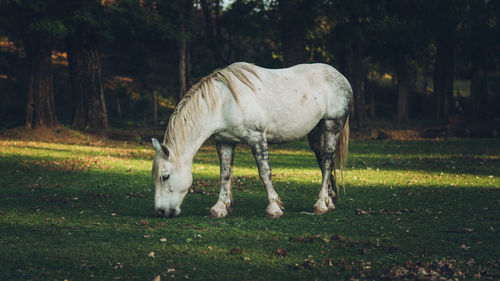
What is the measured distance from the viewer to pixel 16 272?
17.9 feet

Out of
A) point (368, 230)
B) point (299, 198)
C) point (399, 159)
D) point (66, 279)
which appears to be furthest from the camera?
point (399, 159)

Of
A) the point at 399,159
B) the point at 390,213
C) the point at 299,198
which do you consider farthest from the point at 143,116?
the point at 390,213

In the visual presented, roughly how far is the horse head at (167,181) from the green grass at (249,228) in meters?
0.21

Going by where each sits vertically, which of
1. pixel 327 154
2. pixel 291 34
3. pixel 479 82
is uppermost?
pixel 291 34

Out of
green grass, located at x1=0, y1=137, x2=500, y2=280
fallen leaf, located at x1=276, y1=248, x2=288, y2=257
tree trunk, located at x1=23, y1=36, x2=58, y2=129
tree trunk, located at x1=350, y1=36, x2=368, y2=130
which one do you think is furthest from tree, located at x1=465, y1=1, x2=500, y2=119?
fallen leaf, located at x1=276, y1=248, x2=288, y2=257

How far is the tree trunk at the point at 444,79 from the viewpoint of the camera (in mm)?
31519

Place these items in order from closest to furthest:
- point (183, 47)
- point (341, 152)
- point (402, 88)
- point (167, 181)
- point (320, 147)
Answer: point (167, 181) → point (320, 147) → point (341, 152) → point (183, 47) → point (402, 88)

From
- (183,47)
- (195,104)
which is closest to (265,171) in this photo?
(195,104)

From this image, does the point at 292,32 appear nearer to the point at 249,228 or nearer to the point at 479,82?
the point at 479,82

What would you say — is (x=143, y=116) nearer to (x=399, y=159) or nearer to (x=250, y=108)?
(x=399, y=159)

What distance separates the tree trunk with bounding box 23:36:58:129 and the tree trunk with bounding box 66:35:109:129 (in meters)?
1.77

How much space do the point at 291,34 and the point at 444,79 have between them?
45.4 feet

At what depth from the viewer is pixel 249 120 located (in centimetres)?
829

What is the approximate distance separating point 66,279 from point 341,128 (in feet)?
18.3
